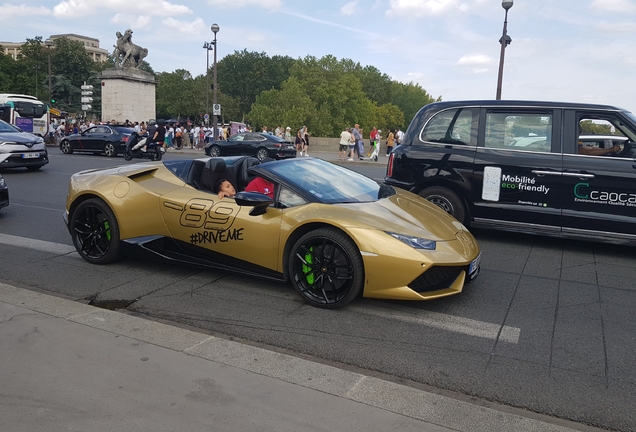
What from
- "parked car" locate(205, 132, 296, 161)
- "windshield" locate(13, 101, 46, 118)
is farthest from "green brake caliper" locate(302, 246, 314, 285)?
"windshield" locate(13, 101, 46, 118)

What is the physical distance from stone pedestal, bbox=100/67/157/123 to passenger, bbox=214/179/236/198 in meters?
36.9

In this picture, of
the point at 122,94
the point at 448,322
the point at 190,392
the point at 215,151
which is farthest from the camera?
the point at 122,94

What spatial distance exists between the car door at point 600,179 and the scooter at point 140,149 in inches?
733

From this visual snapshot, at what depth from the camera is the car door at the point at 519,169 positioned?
7039 millimetres

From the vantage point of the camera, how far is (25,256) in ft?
21.5

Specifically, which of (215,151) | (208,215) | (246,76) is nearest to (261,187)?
(208,215)

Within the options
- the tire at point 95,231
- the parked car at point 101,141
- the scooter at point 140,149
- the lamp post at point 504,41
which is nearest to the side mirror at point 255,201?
the tire at point 95,231

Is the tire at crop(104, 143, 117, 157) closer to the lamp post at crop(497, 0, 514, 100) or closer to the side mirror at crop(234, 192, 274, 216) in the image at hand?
the lamp post at crop(497, 0, 514, 100)

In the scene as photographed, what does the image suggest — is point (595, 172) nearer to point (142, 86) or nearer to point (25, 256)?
point (25, 256)

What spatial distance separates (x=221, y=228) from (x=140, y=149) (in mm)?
18916

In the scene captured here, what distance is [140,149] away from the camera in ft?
74.9

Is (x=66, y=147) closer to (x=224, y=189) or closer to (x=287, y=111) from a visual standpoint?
(x=224, y=189)

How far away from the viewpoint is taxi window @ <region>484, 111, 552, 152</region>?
23.6ft

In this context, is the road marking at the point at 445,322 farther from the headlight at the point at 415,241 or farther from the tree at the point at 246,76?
the tree at the point at 246,76
